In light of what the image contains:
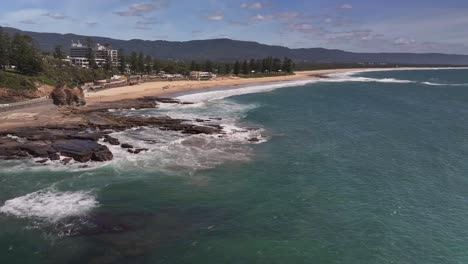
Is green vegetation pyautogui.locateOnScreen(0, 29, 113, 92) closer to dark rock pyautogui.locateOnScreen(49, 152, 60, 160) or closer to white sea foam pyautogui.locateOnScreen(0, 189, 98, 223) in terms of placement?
dark rock pyautogui.locateOnScreen(49, 152, 60, 160)

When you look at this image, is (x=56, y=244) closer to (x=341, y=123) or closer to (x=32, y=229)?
(x=32, y=229)

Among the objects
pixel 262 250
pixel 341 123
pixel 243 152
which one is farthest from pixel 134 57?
pixel 262 250

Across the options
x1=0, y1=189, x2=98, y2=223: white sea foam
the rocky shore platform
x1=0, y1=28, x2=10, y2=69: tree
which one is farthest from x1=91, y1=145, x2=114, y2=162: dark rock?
x1=0, y1=28, x2=10, y2=69: tree

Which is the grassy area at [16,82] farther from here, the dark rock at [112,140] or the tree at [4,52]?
the dark rock at [112,140]

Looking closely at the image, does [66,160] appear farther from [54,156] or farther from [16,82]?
[16,82]

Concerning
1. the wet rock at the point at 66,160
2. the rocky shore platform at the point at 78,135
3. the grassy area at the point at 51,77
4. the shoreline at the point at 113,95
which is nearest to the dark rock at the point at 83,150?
the rocky shore platform at the point at 78,135

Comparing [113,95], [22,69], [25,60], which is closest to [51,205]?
[113,95]
